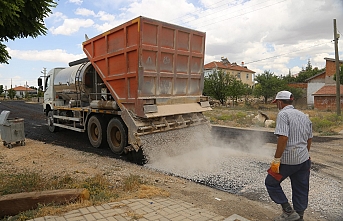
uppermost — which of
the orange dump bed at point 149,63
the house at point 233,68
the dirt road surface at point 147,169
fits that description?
the house at point 233,68

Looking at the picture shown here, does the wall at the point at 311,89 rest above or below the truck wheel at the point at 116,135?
above

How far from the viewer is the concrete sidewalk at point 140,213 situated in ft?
11.1

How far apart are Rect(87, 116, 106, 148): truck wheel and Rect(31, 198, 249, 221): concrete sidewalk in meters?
4.62

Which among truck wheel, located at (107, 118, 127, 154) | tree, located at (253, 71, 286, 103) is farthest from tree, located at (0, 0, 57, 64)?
tree, located at (253, 71, 286, 103)

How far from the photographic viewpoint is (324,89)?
30.7 m

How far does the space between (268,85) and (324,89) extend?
7960mm

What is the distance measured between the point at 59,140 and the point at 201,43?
21.0 ft

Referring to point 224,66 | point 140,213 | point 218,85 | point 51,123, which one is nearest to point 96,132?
point 51,123

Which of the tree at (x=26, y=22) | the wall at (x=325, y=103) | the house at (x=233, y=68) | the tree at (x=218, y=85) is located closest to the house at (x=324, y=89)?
the wall at (x=325, y=103)

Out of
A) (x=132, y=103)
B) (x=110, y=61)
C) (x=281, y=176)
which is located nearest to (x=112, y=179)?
(x=132, y=103)

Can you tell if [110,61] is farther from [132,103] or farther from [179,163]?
[179,163]

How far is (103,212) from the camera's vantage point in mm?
3523

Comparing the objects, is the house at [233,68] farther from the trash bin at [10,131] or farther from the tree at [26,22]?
the tree at [26,22]

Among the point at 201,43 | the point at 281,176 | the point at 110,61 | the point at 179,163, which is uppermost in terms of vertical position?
the point at 201,43
